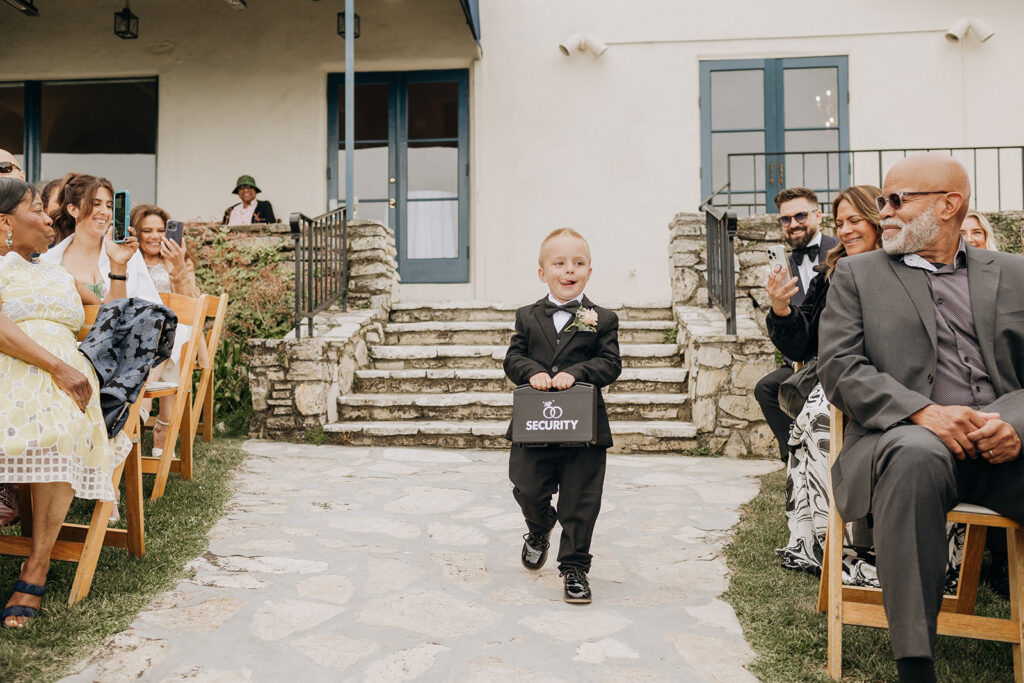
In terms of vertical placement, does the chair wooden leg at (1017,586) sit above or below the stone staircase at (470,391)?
below

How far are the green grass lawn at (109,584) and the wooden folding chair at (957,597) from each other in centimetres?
205

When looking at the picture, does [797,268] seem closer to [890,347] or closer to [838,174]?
[890,347]

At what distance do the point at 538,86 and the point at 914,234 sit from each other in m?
6.88

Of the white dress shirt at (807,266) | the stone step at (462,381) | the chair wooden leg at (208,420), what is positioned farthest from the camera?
the stone step at (462,381)

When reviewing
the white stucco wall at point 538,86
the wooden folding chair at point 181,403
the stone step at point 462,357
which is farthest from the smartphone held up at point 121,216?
the white stucco wall at point 538,86

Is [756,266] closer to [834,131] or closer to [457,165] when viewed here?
[834,131]

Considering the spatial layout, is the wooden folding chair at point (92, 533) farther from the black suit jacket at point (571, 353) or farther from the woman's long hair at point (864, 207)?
the woman's long hair at point (864, 207)

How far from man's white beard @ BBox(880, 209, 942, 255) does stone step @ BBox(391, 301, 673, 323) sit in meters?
4.70

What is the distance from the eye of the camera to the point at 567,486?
261cm

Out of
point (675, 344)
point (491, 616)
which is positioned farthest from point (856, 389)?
point (675, 344)

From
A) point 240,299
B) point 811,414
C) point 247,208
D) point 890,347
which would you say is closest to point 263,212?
point 247,208

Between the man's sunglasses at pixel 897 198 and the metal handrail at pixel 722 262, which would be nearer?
the man's sunglasses at pixel 897 198

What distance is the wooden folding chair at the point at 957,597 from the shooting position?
6.13 feet

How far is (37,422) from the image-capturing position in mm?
2271
